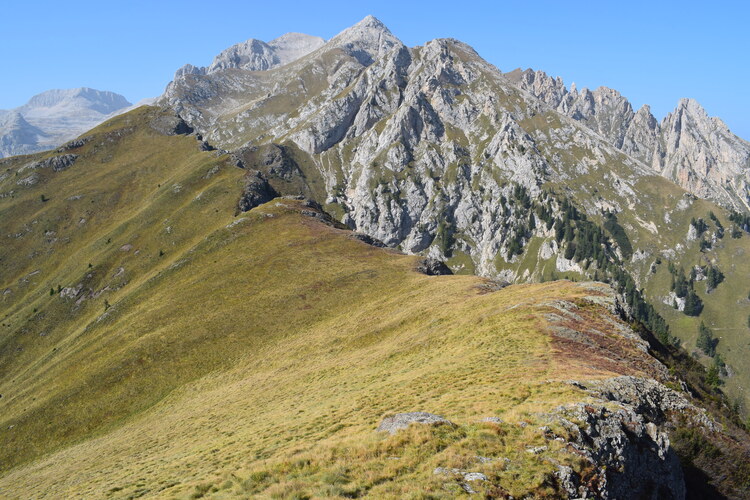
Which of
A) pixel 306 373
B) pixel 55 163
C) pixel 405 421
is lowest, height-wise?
pixel 306 373

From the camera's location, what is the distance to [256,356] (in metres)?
65.4

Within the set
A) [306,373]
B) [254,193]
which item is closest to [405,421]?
[306,373]

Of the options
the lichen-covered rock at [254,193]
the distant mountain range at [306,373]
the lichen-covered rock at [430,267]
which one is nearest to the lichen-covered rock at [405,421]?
the distant mountain range at [306,373]

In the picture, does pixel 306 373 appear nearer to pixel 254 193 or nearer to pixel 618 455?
pixel 618 455

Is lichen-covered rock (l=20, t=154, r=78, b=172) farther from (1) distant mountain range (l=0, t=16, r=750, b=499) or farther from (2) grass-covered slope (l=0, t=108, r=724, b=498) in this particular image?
(1) distant mountain range (l=0, t=16, r=750, b=499)

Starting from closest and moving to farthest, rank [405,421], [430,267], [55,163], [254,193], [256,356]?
[405,421] < [256,356] < [430,267] < [254,193] < [55,163]

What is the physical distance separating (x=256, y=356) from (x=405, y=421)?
1909 inches

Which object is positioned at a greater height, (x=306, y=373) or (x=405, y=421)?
(x=405, y=421)

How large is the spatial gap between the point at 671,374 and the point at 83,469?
185 ft

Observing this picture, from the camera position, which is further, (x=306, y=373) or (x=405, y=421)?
(x=306, y=373)

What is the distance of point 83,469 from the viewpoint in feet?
129

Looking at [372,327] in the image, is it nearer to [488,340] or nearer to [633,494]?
[488,340]

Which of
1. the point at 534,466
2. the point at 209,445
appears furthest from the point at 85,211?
the point at 534,466

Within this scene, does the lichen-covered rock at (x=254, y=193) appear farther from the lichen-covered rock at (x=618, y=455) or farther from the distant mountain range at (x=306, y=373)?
the lichen-covered rock at (x=618, y=455)
